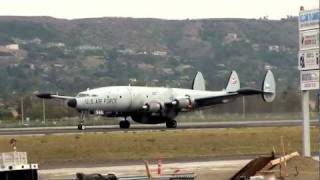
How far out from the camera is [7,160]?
25.7 m

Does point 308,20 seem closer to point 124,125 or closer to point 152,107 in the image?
point 124,125

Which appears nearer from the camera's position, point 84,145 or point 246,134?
Answer: point 84,145

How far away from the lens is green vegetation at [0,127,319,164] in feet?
136

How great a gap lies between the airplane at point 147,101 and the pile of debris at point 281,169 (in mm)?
42061

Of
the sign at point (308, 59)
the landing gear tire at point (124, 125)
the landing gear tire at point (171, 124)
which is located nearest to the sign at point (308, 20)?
the sign at point (308, 59)

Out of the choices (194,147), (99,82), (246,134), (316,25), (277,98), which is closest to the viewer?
(316,25)

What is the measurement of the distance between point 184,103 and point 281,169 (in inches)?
1873

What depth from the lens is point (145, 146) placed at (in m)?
45.1

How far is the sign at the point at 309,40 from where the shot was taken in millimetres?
25047

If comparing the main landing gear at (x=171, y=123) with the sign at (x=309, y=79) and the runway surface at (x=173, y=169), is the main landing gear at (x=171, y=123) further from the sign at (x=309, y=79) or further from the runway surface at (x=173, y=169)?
the sign at (x=309, y=79)

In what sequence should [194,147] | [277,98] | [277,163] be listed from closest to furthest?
[277,163], [194,147], [277,98]

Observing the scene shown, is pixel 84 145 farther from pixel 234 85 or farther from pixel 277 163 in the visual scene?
pixel 234 85

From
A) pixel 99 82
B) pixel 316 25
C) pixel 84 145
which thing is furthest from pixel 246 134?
pixel 99 82

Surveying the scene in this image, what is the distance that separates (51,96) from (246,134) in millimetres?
28873
